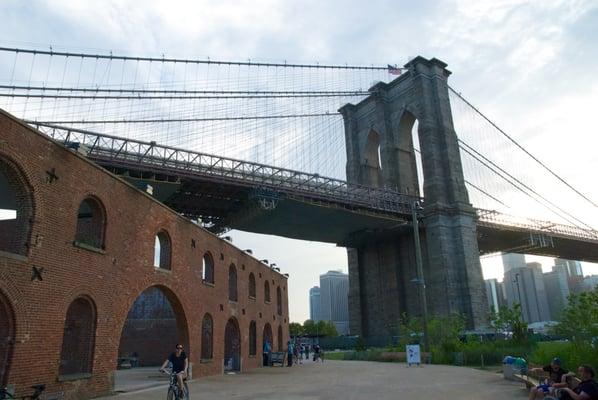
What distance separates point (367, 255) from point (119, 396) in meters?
45.5

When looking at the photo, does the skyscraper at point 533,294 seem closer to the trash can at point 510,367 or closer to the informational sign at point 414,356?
the informational sign at point 414,356


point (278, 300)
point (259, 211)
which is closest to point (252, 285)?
point (278, 300)

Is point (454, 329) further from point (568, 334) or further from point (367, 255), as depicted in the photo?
point (367, 255)

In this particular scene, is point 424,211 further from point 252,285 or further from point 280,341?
point 252,285

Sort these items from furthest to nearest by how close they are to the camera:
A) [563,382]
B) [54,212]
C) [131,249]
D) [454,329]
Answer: [454,329]
[131,249]
[54,212]
[563,382]

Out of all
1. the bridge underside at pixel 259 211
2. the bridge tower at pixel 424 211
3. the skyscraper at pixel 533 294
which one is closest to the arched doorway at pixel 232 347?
the bridge underside at pixel 259 211

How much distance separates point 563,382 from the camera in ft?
30.1

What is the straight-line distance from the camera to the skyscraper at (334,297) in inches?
7046

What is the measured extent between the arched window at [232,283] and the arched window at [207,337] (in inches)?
138

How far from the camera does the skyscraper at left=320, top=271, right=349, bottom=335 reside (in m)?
179

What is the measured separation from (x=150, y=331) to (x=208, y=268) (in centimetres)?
1385

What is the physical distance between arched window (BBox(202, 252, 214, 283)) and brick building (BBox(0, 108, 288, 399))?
49 mm

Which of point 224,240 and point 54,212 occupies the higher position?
point 224,240

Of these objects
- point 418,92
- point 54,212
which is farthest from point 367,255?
Answer: point 54,212
